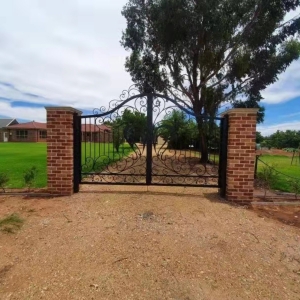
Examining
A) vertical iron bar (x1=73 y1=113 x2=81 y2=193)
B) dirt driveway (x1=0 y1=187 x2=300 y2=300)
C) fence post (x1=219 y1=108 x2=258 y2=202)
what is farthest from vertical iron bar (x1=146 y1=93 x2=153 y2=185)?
fence post (x1=219 y1=108 x2=258 y2=202)

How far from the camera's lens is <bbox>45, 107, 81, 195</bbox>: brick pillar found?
4441mm

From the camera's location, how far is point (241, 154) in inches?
171

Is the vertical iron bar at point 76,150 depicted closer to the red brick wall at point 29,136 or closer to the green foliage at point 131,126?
the green foliage at point 131,126

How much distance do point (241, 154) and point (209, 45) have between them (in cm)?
533

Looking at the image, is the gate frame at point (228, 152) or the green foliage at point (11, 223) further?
the gate frame at point (228, 152)

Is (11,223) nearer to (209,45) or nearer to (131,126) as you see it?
(131,126)

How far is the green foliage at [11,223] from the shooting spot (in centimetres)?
304

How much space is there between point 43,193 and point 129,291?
328 centimetres

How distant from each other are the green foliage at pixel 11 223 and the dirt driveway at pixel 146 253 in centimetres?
10

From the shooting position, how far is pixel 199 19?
7434 mm

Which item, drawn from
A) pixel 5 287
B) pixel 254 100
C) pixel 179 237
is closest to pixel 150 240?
pixel 179 237

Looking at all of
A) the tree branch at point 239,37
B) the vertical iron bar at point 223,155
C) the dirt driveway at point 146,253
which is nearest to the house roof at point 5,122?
the tree branch at point 239,37

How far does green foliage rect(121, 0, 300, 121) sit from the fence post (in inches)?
168

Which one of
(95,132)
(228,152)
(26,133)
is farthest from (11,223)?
(26,133)
